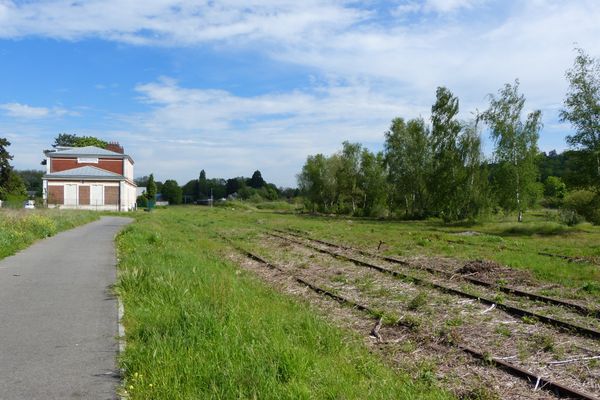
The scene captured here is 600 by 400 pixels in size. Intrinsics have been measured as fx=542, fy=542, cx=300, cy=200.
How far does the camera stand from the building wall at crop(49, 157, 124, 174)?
70125mm

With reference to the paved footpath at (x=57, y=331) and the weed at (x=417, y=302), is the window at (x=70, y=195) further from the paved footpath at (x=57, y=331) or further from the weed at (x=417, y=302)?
the weed at (x=417, y=302)

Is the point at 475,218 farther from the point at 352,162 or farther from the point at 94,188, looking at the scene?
the point at 94,188

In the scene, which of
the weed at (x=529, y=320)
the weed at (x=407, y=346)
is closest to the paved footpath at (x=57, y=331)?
the weed at (x=407, y=346)

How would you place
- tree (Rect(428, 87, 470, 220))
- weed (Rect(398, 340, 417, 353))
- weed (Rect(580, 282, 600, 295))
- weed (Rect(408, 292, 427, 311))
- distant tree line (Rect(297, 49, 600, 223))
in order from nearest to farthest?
weed (Rect(398, 340, 417, 353)) < weed (Rect(408, 292, 427, 311)) < weed (Rect(580, 282, 600, 295)) < distant tree line (Rect(297, 49, 600, 223)) < tree (Rect(428, 87, 470, 220))

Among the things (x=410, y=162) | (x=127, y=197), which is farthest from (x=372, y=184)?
(x=127, y=197)

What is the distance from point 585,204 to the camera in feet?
124

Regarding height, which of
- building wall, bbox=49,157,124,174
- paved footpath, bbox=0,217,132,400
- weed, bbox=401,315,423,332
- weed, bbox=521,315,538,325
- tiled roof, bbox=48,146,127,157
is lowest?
weed, bbox=401,315,423,332

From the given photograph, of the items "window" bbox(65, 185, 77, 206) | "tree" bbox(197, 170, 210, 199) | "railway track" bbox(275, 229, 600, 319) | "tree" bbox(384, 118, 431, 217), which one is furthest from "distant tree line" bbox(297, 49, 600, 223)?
"tree" bbox(197, 170, 210, 199)

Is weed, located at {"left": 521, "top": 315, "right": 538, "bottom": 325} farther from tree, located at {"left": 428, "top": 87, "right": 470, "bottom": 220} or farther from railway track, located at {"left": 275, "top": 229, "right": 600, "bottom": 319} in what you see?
tree, located at {"left": 428, "top": 87, "right": 470, "bottom": 220}

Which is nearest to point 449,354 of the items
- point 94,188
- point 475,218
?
point 475,218

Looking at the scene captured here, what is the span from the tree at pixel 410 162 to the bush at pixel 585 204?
17.3 meters

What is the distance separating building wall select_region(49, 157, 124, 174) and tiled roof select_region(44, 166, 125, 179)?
307 cm

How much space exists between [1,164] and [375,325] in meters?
66.0

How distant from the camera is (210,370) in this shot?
218 inches
